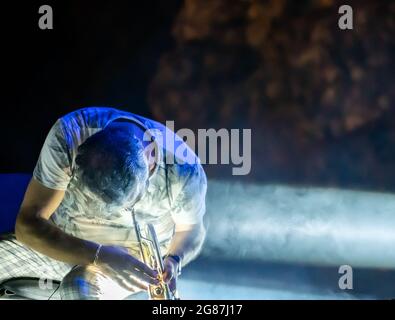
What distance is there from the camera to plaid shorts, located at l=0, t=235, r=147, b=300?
1.87 meters

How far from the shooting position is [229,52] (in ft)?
7.04

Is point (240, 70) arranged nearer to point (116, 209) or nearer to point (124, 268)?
point (116, 209)

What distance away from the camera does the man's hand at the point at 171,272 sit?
1910 mm

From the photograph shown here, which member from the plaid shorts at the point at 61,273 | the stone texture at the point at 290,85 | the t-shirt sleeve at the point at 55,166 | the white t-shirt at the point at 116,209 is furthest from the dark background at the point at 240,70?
the plaid shorts at the point at 61,273

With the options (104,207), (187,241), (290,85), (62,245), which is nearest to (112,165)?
(104,207)

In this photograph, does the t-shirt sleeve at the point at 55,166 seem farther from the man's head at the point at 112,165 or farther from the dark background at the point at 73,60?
the dark background at the point at 73,60

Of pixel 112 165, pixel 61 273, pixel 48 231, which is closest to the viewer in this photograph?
pixel 112 165

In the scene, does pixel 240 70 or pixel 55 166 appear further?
pixel 240 70

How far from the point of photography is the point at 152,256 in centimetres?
192

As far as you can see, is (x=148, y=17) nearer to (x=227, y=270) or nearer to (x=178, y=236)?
(x=178, y=236)

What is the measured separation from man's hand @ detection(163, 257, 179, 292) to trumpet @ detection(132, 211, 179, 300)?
14 millimetres

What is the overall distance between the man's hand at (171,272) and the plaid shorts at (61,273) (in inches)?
4.2

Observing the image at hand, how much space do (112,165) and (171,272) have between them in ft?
1.41

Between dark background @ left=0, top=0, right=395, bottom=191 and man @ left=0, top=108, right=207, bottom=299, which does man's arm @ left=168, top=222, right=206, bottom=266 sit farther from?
dark background @ left=0, top=0, right=395, bottom=191
